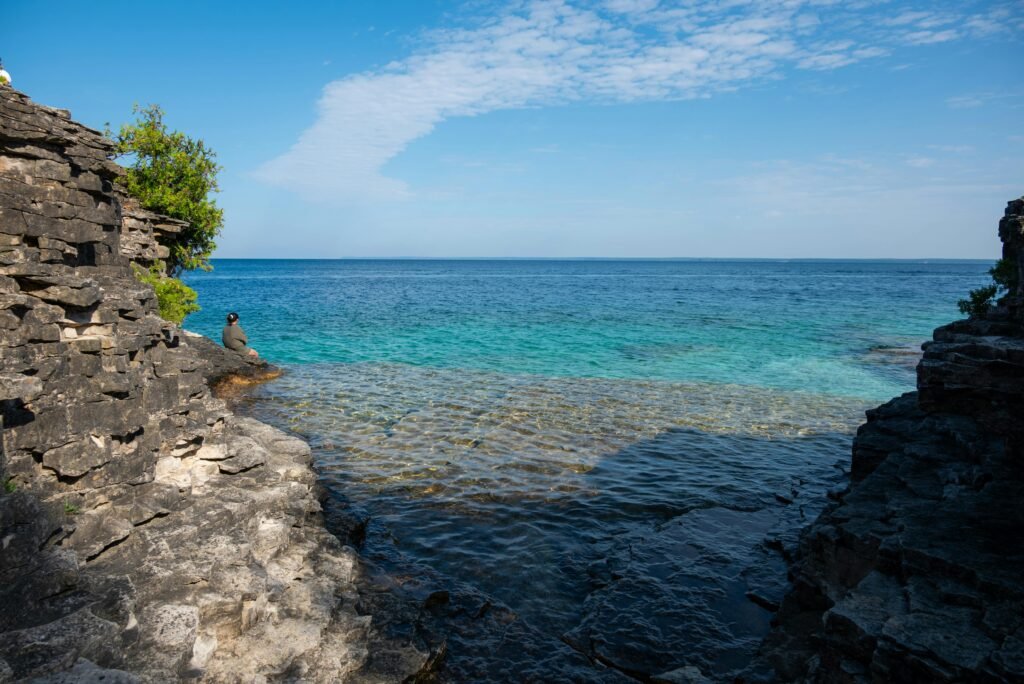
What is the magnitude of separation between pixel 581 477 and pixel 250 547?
27.4ft

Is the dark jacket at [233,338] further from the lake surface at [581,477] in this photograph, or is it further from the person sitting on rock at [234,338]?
the lake surface at [581,477]

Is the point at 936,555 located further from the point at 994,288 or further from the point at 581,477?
the point at 994,288

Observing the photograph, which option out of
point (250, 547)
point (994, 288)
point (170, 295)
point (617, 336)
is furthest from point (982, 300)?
point (617, 336)

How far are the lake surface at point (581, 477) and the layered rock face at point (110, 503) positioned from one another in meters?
2.00

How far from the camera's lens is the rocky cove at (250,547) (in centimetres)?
619

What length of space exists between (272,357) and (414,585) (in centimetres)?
2648

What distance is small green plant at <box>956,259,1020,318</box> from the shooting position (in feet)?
46.5

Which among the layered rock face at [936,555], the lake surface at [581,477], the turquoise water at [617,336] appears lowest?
the lake surface at [581,477]

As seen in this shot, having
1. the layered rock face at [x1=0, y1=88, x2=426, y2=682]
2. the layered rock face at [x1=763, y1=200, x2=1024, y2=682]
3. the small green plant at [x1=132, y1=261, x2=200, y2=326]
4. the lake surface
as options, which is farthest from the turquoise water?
the layered rock face at [x1=0, y1=88, x2=426, y2=682]

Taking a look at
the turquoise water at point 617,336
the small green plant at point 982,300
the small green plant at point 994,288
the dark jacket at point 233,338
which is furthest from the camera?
the turquoise water at point 617,336

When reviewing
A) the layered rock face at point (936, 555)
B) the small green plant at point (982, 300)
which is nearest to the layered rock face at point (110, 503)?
the layered rock face at point (936, 555)

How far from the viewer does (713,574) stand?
10.8 m

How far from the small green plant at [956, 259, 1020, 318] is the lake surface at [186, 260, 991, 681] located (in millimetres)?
5018

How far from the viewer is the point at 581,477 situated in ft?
49.4
